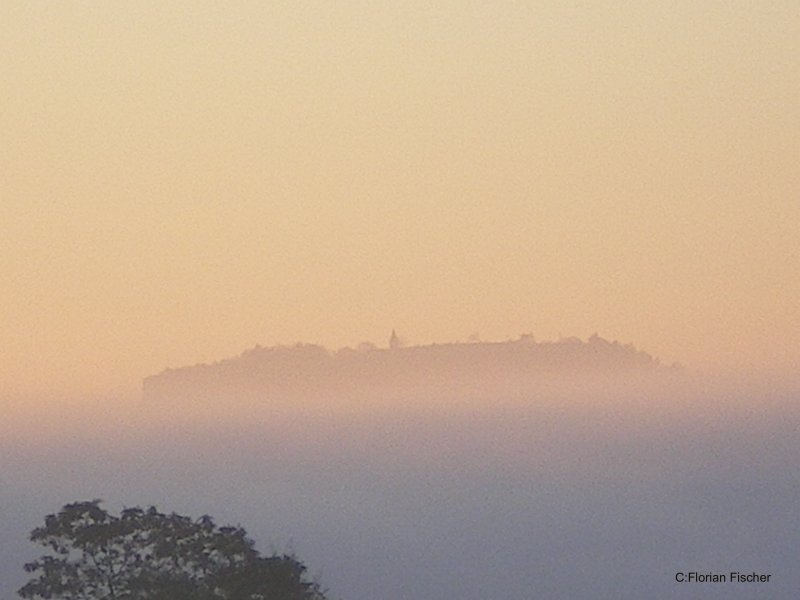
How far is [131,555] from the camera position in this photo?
8988 centimetres

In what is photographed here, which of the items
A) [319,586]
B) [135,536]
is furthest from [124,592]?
[319,586]

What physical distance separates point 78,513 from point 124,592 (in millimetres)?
4234

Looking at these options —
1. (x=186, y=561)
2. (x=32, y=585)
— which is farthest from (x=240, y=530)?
(x=32, y=585)

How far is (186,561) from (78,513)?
522 centimetres

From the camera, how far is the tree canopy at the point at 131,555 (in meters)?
88.4

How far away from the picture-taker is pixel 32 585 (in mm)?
88875

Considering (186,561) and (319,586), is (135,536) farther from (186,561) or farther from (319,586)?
(319,586)

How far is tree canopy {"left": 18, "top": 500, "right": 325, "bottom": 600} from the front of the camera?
8844 cm

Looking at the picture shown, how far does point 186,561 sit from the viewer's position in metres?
89.7

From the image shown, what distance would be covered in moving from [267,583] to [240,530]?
367 centimetres

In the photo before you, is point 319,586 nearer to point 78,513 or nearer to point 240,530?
point 240,530

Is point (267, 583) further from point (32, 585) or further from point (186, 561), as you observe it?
point (32, 585)

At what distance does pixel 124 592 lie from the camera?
8856 cm

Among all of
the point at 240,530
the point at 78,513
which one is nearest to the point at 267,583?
the point at 240,530
